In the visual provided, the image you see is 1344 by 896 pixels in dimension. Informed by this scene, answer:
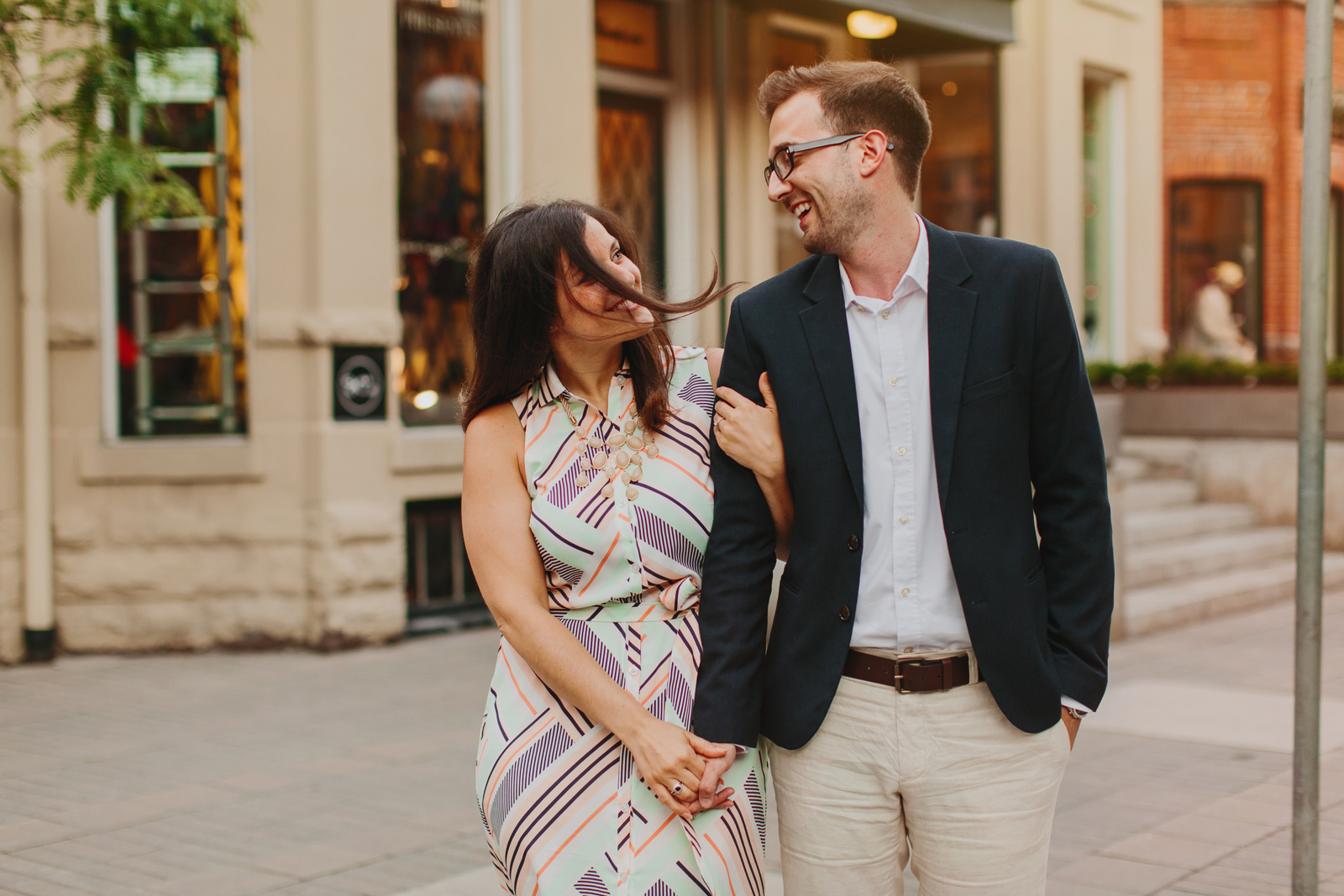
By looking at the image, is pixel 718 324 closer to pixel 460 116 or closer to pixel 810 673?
pixel 460 116

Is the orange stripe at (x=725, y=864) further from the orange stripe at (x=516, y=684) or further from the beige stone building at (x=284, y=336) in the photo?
the beige stone building at (x=284, y=336)

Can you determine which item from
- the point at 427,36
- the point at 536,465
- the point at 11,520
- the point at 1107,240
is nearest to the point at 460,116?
the point at 427,36

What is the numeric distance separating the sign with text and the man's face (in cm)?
819

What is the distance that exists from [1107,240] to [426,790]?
11398 millimetres

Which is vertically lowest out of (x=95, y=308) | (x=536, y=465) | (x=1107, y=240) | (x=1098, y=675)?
(x=1098, y=675)

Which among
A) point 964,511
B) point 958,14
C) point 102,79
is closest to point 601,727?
point 964,511

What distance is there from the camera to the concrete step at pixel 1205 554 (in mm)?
9695

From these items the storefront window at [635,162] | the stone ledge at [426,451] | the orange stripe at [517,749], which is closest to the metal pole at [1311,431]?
the orange stripe at [517,749]

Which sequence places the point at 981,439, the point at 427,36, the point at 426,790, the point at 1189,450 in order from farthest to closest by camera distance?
the point at 1189,450 < the point at 427,36 < the point at 426,790 < the point at 981,439

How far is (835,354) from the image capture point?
2.50 m

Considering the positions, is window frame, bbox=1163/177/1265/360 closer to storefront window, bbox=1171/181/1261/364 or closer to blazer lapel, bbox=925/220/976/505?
storefront window, bbox=1171/181/1261/364

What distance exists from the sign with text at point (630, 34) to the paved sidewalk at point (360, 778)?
192 inches

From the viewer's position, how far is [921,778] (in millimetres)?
2461

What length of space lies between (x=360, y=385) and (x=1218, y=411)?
8.28 meters
